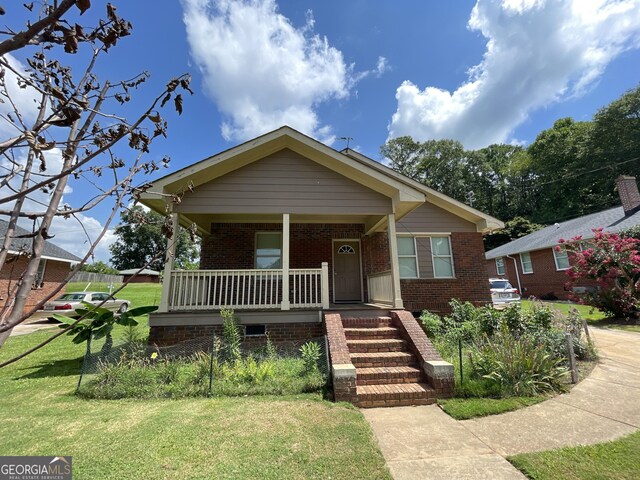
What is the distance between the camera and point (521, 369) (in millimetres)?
5340

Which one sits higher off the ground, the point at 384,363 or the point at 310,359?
the point at 310,359

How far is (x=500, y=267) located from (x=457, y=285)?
18.0m

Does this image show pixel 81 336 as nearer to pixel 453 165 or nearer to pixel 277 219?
pixel 277 219

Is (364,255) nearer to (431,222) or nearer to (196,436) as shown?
(431,222)

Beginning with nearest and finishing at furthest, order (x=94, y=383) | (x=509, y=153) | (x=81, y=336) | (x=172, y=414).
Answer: (x=172, y=414) → (x=94, y=383) → (x=81, y=336) → (x=509, y=153)

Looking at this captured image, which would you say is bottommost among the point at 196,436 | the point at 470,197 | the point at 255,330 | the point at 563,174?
the point at 196,436

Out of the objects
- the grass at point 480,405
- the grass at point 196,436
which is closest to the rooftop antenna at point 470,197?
the grass at point 480,405

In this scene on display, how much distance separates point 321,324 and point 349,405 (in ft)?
8.57

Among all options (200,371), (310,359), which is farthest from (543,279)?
(200,371)

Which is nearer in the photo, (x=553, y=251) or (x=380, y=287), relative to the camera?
(x=380, y=287)

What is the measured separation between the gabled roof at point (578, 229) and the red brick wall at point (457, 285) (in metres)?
9.44

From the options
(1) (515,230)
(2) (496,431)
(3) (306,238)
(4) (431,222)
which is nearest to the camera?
(2) (496,431)

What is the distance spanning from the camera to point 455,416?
443 centimetres

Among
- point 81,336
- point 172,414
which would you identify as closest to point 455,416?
point 172,414
